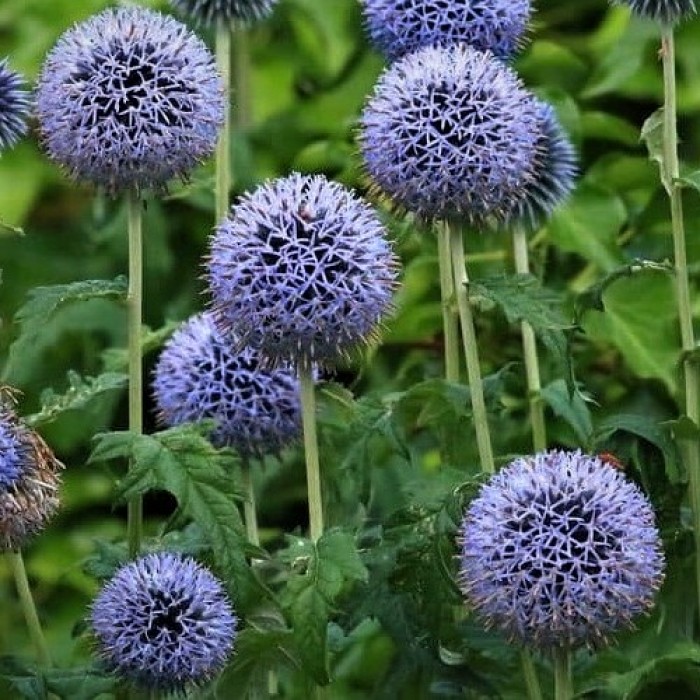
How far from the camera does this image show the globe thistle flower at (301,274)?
215 centimetres

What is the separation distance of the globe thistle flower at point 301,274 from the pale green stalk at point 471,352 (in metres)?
0.13

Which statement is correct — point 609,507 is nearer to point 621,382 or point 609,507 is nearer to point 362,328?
point 362,328

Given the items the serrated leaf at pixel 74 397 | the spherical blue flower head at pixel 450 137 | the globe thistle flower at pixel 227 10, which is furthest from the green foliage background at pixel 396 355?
the globe thistle flower at pixel 227 10

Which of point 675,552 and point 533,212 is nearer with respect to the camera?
point 675,552

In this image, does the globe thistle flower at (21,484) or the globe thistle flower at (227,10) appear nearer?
the globe thistle flower at (21,484)

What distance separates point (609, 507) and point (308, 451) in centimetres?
36

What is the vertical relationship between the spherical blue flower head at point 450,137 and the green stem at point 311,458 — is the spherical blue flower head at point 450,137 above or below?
above

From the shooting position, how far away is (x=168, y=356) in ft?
8.52

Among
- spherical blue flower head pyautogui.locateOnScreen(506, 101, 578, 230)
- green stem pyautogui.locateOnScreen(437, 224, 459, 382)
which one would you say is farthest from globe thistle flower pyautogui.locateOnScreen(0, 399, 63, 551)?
spherical blue flower head pyautogui.locateOnScreen(506, 101, 578, 230)

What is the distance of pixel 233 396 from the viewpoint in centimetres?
254

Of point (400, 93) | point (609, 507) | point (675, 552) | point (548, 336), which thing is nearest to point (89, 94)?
point (400, 93)

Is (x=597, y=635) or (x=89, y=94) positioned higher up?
(x=89, y=94)

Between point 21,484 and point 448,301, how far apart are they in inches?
24.5

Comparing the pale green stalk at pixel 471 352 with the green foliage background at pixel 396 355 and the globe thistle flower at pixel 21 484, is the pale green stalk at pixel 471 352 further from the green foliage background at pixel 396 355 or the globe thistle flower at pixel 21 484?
the globe thistle flower at pixel 21 484
